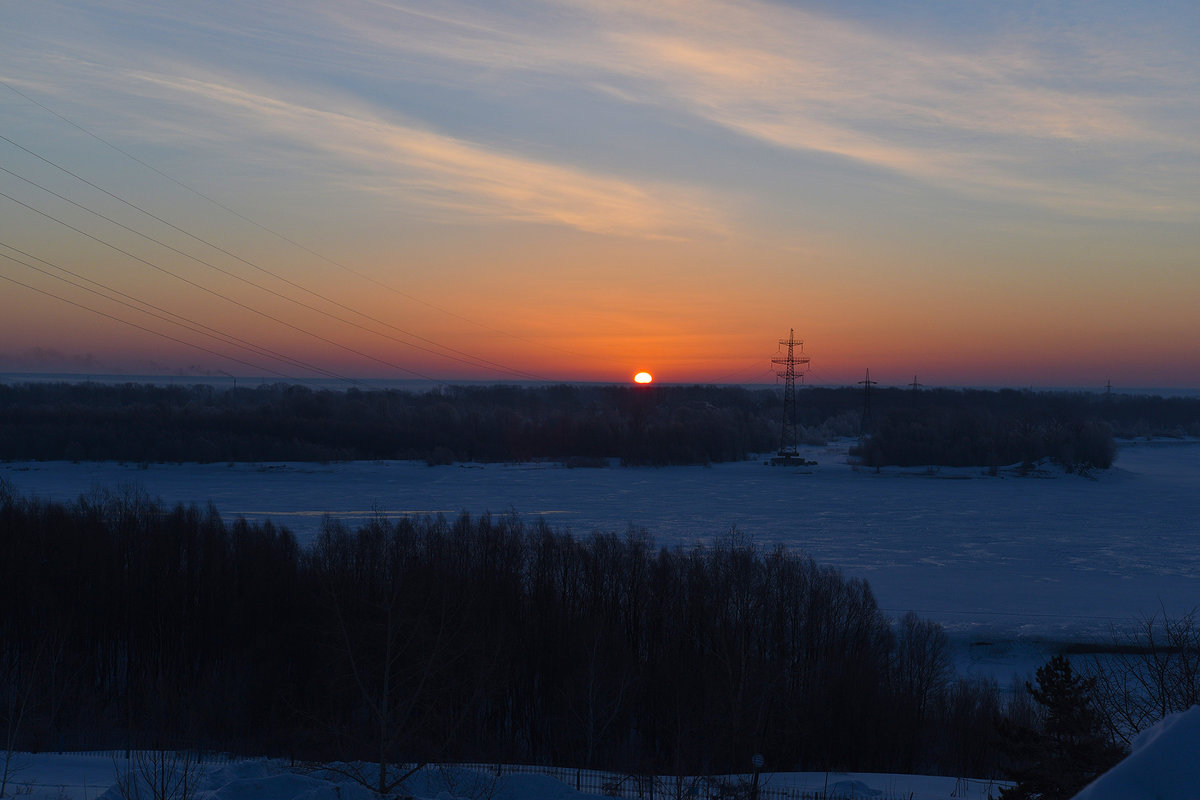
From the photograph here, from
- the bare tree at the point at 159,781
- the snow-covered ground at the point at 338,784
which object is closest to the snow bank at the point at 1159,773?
the bare tree at the point at 159,781

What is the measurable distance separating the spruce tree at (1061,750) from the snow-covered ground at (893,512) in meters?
10.8

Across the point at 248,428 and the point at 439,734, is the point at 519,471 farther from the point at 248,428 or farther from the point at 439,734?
the point at 439,734

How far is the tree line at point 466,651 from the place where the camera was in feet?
53.9

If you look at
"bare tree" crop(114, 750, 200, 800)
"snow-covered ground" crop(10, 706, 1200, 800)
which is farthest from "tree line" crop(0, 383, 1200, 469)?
"bare tree" crop(114, 750, 200, 800)

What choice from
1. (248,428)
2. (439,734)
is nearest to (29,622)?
(439,734)

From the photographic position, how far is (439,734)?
54.5 feet

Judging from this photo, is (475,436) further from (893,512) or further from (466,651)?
(466,651)

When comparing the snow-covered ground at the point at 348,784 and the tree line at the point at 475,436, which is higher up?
the tree line at the point at 475,436

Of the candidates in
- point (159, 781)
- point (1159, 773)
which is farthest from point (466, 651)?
point (1159, 773)

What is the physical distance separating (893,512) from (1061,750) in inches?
1312

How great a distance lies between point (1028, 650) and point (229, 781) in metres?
17.8

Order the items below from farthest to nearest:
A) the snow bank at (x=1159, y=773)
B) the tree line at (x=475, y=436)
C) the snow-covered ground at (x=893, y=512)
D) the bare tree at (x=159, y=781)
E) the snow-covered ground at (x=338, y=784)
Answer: the tree line at (x=475, y=436) → the snow-covered ground at (x=893, y=512) → the snow-covered ground at (x=338, y=784) → the bare tree at (x=159, y=781) → the snow bank at (x=1159, y=773)

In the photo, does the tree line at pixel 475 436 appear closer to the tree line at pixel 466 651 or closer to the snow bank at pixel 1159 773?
the tree line at pixel 466 651

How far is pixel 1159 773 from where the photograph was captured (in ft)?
8.79
